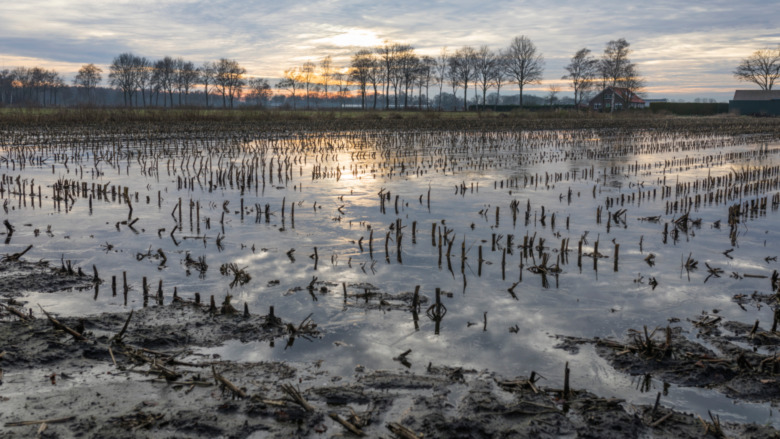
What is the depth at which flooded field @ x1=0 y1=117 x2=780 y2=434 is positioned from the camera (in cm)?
587

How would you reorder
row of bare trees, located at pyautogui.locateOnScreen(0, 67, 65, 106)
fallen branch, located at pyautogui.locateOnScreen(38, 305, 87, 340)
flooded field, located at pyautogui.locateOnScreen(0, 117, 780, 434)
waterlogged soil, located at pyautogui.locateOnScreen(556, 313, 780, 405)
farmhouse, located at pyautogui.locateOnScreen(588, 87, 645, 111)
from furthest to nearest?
row of bare trees, located at pyautogui.locateOnScreen(0, 67, 65, 106) < farmhouse, located at pyautogui.locateOnScreen(588, 87, 645, 111) < flooded field, located at pyautogui.locateOnScreen(0, 117, 780, 434) < fallen branch, located at pyautogui.locateOnScreen(38, 305, 87, 340) < waterlogged soil, located at pyautogui.locateOnScreen(556, 313, 780, 405)

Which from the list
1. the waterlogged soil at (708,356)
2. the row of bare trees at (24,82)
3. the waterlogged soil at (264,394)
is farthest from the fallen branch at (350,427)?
the row of bare trees at (24,82)

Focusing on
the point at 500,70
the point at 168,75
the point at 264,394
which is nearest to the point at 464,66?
the point at 500,70

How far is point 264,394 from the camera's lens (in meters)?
4.78

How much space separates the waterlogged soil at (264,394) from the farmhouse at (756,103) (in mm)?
104896

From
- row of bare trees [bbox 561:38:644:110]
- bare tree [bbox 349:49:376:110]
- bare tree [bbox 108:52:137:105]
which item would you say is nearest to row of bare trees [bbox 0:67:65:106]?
bare tree [bbox 108:52:137:105]

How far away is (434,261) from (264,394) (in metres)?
4.72

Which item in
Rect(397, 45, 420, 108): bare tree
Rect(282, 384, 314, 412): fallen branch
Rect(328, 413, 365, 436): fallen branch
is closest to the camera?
Rect(328, 413, 365, 436): fallen branch

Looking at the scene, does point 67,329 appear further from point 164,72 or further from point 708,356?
point 164,72

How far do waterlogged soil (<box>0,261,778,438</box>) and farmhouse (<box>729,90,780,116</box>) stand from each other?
10490cm

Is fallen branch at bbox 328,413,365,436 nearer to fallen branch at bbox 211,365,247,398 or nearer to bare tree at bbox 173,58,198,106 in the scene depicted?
fallen branch at bbox 211,365,247,398

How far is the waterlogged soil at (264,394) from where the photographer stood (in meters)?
4.29

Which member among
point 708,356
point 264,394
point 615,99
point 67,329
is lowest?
point 264,394

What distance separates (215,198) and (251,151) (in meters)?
11.2
